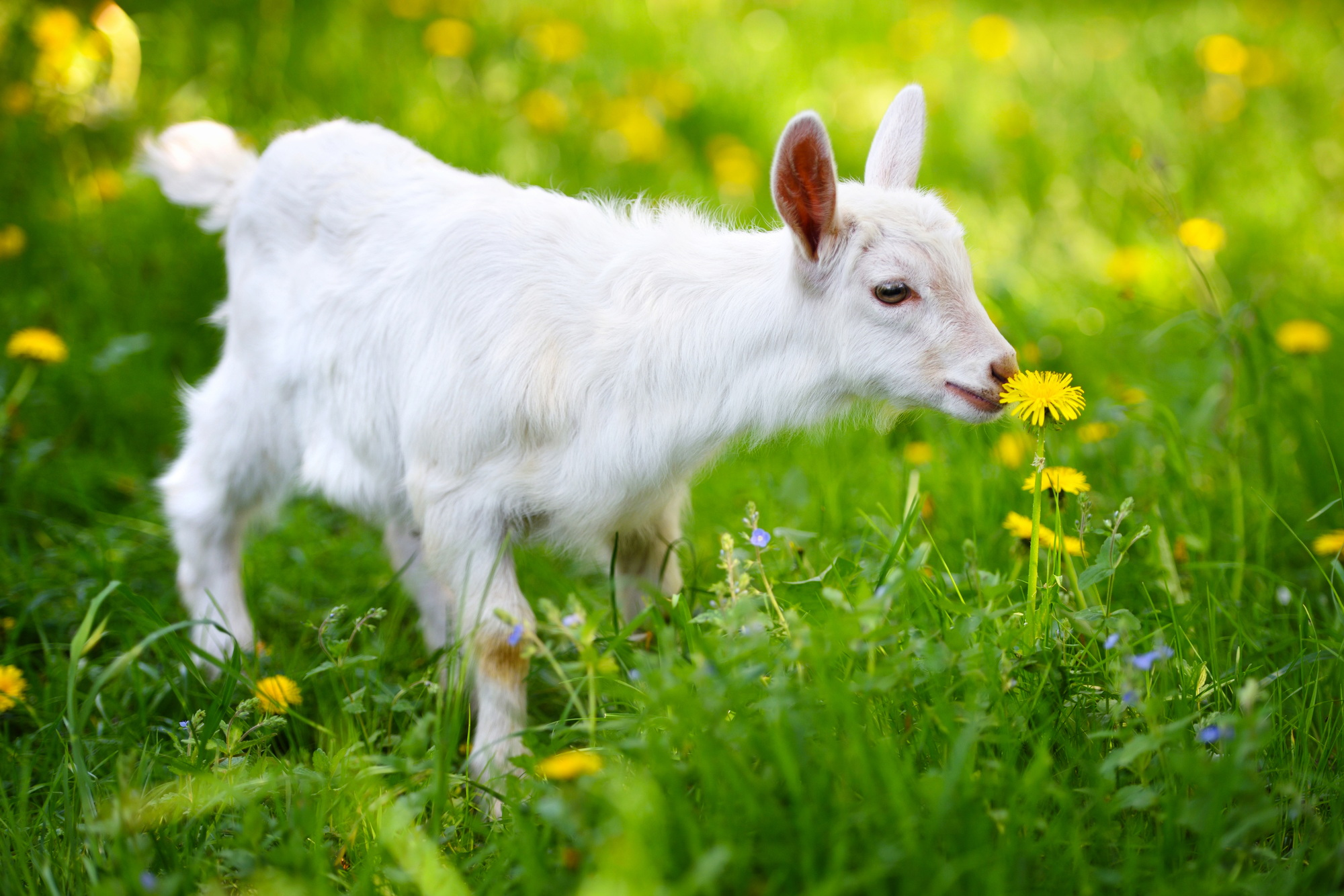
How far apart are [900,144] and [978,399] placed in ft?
2.48

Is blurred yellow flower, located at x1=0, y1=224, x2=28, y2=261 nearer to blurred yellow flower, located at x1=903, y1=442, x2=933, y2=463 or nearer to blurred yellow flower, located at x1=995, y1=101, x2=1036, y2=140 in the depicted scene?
blurred yellow flower, located at x1=903, y1=442, x2=933, y2=463

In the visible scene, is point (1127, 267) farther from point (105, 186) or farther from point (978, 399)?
point (105, 186)

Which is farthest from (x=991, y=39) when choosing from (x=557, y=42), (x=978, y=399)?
(x=978, y=399)

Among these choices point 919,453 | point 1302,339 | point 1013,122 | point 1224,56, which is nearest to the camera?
point 1302,339

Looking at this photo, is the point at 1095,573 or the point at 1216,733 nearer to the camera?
the point at 1216,733

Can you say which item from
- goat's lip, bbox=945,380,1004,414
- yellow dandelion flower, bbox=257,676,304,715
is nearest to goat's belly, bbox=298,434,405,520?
yellow dandelion flower, bbox=257,676,304,715

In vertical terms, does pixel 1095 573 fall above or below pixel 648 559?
above

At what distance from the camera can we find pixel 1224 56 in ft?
19.3

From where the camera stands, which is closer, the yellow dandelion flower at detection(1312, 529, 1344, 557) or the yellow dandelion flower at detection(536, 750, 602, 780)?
the yellow dandelion flower at detection(536, 750, 602, 780)

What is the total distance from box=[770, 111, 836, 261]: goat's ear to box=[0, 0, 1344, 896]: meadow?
490 millimetres

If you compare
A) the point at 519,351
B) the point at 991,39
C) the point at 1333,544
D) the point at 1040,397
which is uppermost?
the point at 991,39

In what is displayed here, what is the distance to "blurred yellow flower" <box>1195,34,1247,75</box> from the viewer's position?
5845mm

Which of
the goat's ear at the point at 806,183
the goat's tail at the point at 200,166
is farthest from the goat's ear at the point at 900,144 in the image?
the goat's tail at the point at 200,166

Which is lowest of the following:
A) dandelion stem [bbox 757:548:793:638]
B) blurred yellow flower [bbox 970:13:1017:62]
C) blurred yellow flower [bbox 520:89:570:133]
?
dandelion stem [bbox 757:548:793:638]
